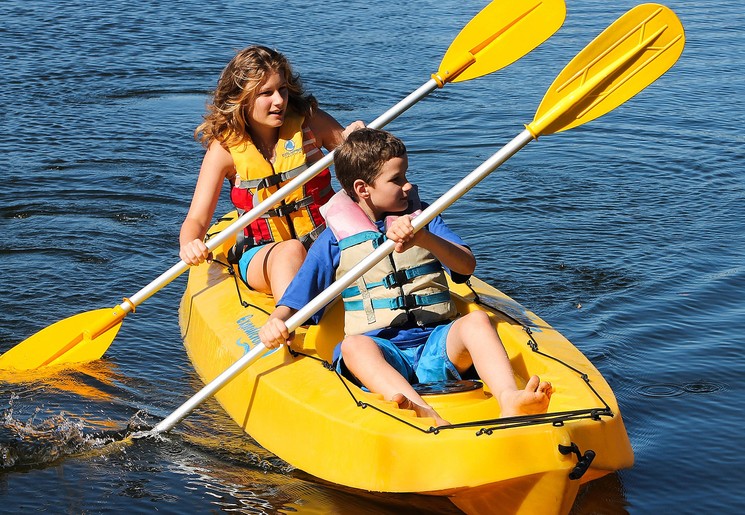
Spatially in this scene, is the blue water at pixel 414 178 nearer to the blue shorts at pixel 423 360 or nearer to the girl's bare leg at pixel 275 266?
the blue shorts at pixel 423 360

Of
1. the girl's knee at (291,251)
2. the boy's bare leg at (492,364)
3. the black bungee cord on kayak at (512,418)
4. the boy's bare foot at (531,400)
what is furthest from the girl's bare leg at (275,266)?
the boy's bare foot at (531,400)

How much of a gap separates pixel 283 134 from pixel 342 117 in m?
3.77

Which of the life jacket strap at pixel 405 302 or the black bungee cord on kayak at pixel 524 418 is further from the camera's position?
the life jacket strap at pixel 405 302

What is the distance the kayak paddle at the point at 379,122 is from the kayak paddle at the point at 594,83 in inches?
33.2

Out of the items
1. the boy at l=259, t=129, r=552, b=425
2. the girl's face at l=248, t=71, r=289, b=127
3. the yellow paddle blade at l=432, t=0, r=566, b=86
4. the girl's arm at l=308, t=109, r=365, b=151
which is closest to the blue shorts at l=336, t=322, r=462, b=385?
the boy at l=259, t=129, r=552, b=425

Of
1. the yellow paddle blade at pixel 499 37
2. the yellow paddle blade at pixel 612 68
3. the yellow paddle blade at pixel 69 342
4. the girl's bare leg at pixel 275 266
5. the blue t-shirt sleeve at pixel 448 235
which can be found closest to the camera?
the yellow paddle blade at pixel 612 68

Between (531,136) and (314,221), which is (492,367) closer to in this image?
(531,136)

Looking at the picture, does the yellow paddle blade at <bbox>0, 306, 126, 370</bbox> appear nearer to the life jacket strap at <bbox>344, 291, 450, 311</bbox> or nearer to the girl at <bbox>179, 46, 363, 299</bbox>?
the girl at <bbox>179, 46, 363, 299</bbox>

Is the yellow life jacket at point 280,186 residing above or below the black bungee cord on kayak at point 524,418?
above

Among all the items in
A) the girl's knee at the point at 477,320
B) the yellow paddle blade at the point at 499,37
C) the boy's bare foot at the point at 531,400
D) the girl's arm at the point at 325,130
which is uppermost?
the yellow paddle blade at the point at 499,37

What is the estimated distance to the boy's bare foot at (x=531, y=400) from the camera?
288 cm

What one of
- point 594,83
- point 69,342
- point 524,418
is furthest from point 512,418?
point 69,342

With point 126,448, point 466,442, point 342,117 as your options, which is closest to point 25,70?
point 342,117

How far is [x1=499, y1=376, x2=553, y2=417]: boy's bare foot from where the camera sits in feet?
9.46
